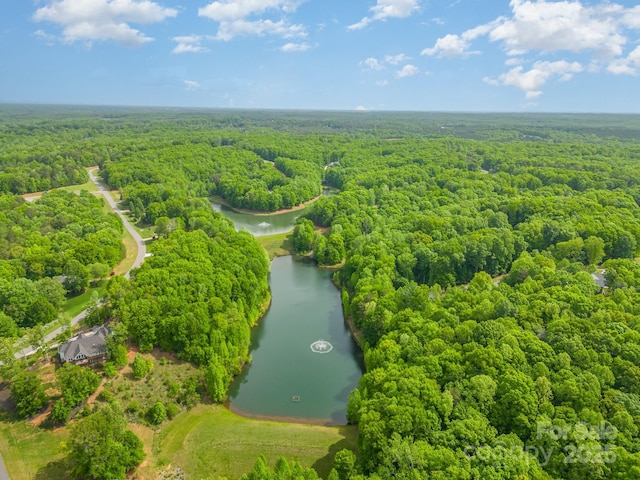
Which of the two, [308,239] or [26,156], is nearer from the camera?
[308,239]

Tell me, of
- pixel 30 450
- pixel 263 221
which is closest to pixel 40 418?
pixel 30 450

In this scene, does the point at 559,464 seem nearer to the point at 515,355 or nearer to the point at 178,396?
the point at 515,355

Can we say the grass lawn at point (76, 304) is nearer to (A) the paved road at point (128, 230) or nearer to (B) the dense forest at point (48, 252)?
(B) the dense forest at point (48, 252)

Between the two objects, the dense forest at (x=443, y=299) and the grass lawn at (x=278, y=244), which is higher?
the dense forest at (x=443, y=299)

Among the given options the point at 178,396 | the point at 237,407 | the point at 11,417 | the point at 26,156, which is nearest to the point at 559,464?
the point at 237,407

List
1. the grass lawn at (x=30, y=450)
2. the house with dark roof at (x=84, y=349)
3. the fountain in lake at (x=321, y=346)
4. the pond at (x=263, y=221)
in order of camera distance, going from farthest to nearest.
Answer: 1. the pond at (x=263, y=221)
2. the fountain in lake at (x=321, y=346)
3. the house with dark roof at (x=84, y=349)
4. the grass lawn at (x=30, y=450)

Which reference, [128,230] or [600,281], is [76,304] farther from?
[600,281]

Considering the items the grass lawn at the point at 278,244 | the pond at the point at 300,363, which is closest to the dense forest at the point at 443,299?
the pond at the point at 300,363

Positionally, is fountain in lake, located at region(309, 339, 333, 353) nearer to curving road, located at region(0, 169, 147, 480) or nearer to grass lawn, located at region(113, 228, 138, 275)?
curving road, located at region(0, 169, 147, 480)

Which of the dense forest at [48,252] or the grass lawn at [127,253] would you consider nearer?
the dense forest at [48,252]
